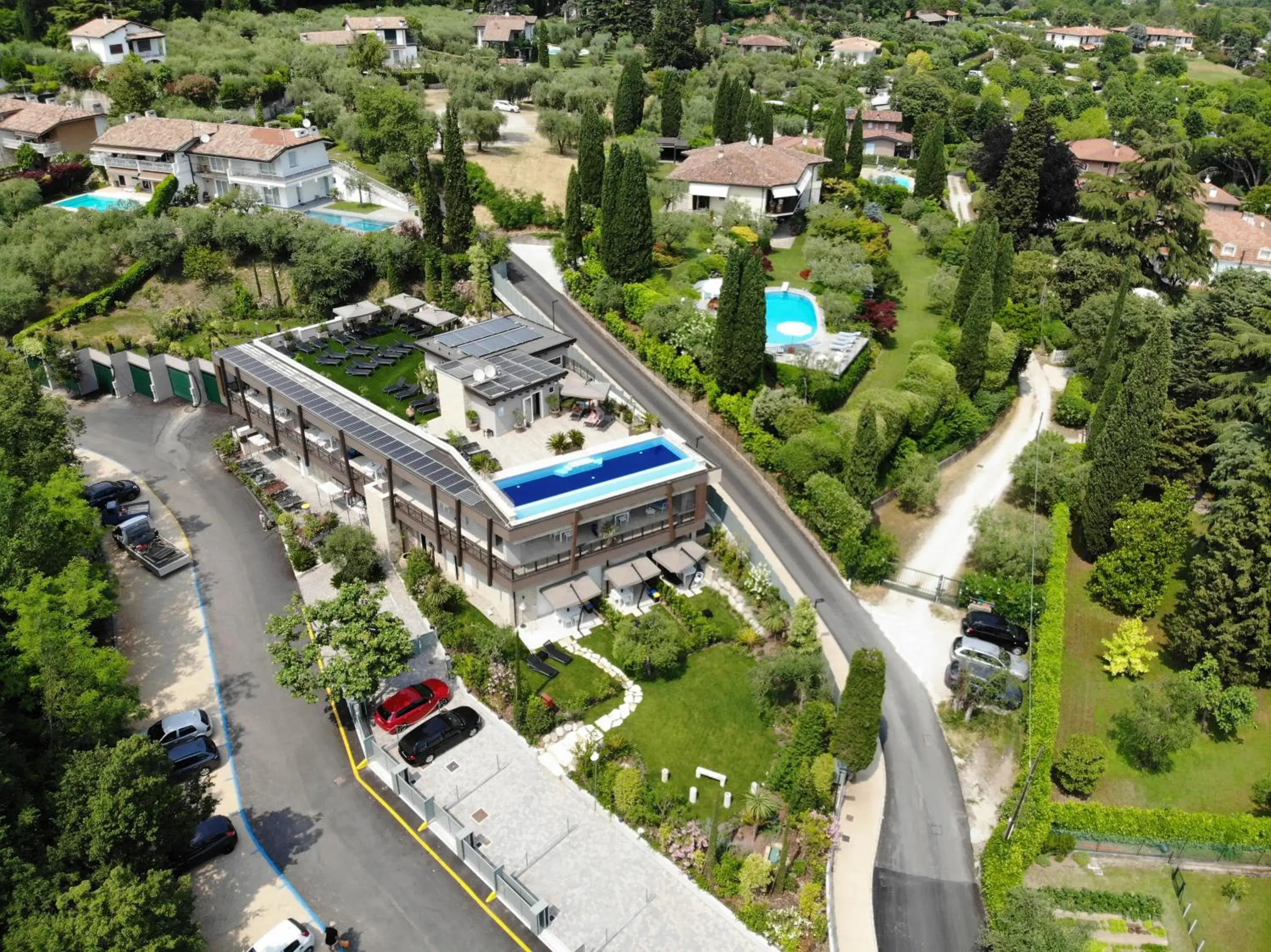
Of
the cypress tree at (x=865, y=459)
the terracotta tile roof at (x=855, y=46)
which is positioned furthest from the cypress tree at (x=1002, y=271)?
the terracotta tile roof at (x=855, y=46)

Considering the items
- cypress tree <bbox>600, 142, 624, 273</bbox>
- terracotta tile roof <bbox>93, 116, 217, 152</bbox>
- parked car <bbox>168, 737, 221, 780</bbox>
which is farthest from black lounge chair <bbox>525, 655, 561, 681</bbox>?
terracotta tile roof <bbox>93, 116, 217, 152</bbox>

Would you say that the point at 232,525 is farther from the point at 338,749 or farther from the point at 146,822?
the point at 146,822

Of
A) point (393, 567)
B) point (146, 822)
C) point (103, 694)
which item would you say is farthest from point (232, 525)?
point (146, 822)

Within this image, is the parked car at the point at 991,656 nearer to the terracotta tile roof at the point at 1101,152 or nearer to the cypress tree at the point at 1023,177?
the cypress tree at the point at 1023,177

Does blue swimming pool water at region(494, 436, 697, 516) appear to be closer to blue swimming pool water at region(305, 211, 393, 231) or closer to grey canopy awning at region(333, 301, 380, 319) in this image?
grey canopy awning at region(333, 301, 380, 319)

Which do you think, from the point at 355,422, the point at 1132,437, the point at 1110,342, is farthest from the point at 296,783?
the point at 1110,342

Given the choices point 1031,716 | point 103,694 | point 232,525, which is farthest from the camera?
point 232,525

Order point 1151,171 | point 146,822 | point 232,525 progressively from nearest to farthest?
1. point 146,822
2. point 232,525
3. point 1151,171
